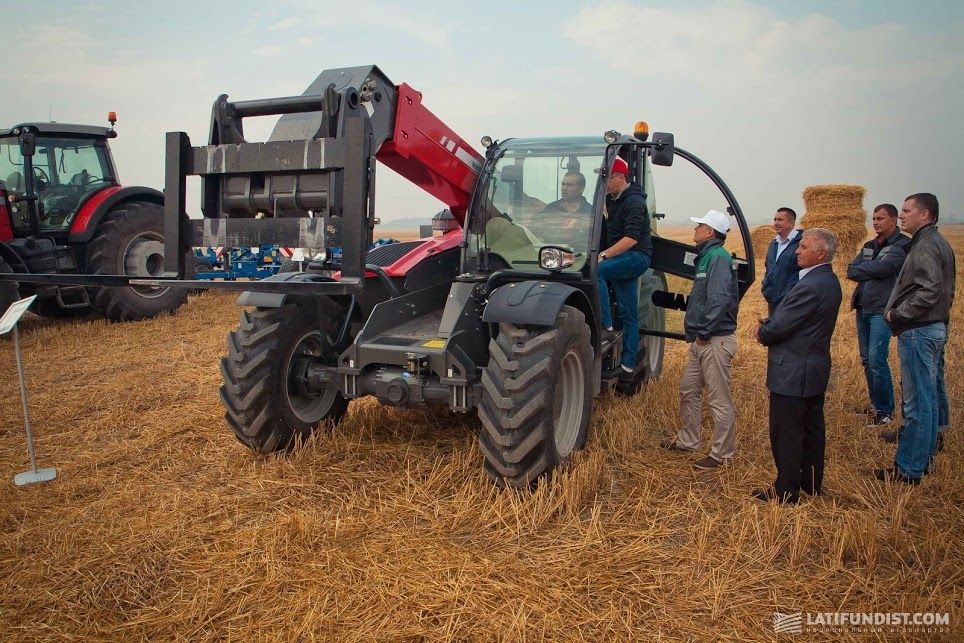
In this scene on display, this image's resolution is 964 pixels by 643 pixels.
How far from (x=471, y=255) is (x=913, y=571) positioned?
3339mm

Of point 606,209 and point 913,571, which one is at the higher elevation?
point 606,209

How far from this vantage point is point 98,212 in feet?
34.3

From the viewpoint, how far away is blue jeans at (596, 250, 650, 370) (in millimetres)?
5746

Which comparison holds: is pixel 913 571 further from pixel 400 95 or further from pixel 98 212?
pixel 98 212

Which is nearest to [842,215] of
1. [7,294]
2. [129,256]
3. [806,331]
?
[806,331]

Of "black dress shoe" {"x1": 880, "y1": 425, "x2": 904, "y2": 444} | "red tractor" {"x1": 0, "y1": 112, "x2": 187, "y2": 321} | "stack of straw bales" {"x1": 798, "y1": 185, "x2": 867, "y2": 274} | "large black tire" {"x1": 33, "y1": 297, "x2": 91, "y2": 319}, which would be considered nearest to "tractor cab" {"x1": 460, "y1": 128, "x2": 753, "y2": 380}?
"black dress shoe" {"x1": 880, "y1": 425, "x2": 904, "y2": 444}

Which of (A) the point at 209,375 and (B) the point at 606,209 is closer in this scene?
(B) the point at 606,209

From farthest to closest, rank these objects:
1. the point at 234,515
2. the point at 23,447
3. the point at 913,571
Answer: the point at 23,447
the point at 234,515
the point at 913,571

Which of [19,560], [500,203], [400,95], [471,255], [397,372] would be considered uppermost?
[400,95]

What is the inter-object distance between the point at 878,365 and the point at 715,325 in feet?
6.18

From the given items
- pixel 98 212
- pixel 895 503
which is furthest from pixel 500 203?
pixel 98 212

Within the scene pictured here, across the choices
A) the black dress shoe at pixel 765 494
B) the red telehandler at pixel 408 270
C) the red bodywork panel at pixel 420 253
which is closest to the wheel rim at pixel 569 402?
the red telehandler at pixel 408 270

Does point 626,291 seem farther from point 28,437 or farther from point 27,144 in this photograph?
point 27,144

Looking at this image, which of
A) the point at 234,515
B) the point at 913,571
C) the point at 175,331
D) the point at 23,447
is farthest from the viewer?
A: the point at 175,331
